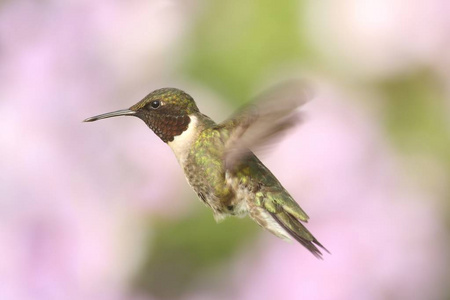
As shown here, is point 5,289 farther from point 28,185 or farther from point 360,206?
point 360,206

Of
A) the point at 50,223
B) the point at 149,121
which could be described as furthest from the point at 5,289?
the point at 149,121

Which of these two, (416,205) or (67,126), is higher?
(67,126)

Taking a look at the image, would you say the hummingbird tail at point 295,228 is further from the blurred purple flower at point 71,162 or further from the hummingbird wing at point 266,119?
the blurred purple flower at point 71,162

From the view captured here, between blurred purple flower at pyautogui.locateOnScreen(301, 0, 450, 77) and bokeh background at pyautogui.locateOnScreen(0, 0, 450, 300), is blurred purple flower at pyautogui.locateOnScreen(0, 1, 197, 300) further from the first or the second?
blurred purple flower at pyautogui.locateOnScreen(301, 0, 450, 77)

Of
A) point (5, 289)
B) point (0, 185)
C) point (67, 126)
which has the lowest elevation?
point (5, 289)

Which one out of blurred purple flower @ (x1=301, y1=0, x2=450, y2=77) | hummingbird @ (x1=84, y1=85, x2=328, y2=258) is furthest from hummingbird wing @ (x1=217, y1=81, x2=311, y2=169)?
blurred purple flower @ (x1=301, y1=0, x2=450, y2=77)

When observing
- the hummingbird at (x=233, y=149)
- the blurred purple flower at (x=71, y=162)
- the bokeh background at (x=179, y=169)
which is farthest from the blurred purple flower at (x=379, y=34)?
the hummingbird at (x=233, y=149)

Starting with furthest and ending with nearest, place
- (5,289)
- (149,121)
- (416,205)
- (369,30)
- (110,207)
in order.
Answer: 1. (369,30)
2. (416,205)
3. (110,207)
4. (5,289)
5. (149,121)
